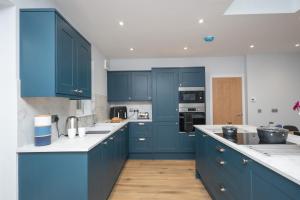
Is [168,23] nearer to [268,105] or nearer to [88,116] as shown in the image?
[88,116]

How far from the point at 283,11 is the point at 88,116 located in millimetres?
3460

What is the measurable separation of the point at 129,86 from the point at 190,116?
1674 mm

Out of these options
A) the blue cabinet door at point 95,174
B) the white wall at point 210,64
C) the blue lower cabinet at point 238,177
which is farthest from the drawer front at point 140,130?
the blue cabinet door at point 95,174

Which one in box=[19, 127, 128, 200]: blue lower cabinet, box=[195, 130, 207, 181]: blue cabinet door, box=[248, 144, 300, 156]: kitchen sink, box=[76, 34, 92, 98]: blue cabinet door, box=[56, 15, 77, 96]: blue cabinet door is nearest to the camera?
box=[248, 144, 300, 156]: kitchen sink

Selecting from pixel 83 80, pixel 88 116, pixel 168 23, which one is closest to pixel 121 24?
pixel 168 23

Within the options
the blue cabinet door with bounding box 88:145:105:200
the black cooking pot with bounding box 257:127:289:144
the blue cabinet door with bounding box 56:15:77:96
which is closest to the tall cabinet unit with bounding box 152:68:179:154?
the blue cabinet door with bounding box 88:145:105:200

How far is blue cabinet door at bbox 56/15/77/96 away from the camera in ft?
5.79

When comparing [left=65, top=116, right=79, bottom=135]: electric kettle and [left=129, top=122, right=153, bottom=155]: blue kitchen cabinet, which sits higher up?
[left=65, top=116, right=79, bottom=135]: electric kettle

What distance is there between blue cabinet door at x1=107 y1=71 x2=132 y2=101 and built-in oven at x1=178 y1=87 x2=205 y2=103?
132 centimetres

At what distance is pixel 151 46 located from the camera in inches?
153

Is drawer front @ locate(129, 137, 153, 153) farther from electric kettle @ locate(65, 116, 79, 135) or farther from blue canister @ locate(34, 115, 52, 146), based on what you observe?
blue canister @ locate(34, 115, 52, 146)

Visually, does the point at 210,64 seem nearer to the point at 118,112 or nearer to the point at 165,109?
the point at 165,109

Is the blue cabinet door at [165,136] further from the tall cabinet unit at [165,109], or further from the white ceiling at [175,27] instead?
the white ceiling at [175,27]

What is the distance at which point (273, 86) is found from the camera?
468 cm
